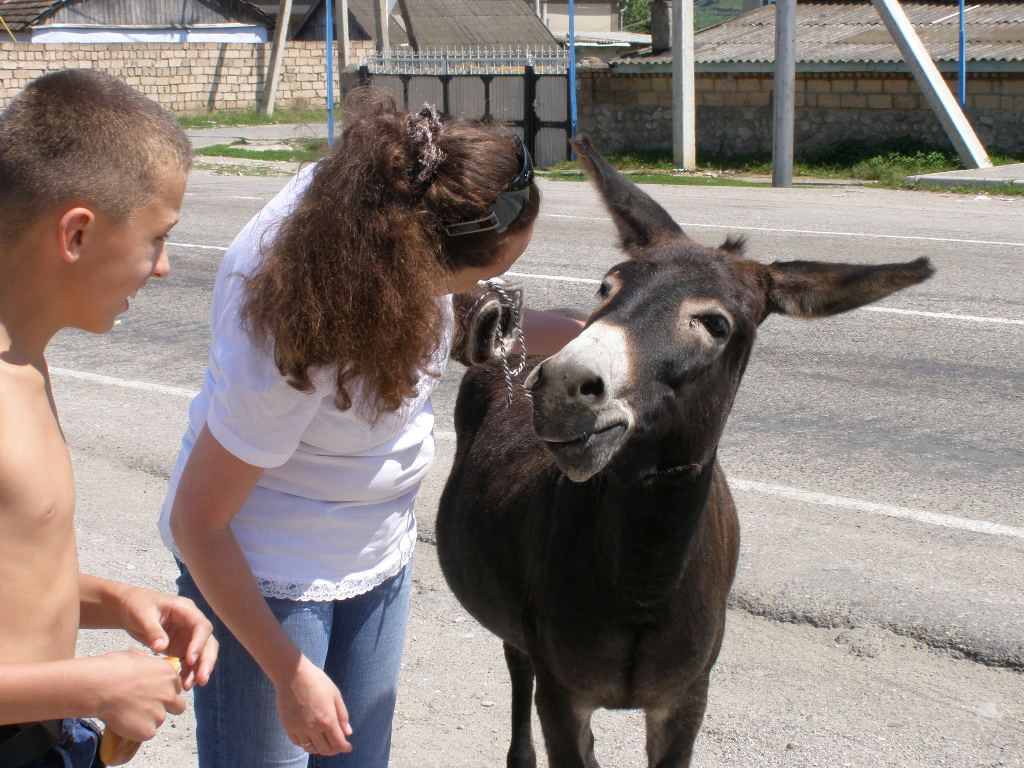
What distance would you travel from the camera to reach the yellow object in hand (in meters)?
2.00

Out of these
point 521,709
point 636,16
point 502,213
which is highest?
point 636,16

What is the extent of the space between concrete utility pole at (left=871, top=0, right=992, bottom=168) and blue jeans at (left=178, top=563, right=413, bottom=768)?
18108 mm

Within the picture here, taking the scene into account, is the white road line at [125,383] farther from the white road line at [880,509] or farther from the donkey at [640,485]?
the donkey at [640,485]

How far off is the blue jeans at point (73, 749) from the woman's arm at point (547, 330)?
58.5 inches

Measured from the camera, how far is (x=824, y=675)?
3.89 metres

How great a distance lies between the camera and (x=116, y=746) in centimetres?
201

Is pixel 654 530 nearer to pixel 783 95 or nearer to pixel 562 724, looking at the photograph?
pixel 562 724

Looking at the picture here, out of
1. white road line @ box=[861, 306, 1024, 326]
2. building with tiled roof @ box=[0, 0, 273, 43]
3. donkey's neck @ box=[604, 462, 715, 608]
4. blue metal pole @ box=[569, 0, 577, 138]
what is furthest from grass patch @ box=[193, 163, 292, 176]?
building with tiled roof @ box=[0, 0, 273, 43]

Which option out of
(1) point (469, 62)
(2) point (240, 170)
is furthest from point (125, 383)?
(1) point (469, 62)

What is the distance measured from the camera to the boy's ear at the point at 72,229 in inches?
74.6

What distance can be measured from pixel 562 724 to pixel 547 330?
41.1 inches

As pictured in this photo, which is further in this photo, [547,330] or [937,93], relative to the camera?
[937,93]

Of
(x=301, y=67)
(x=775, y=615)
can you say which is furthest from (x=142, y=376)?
(x=301, y=67)

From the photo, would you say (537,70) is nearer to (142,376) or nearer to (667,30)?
(667,30)
